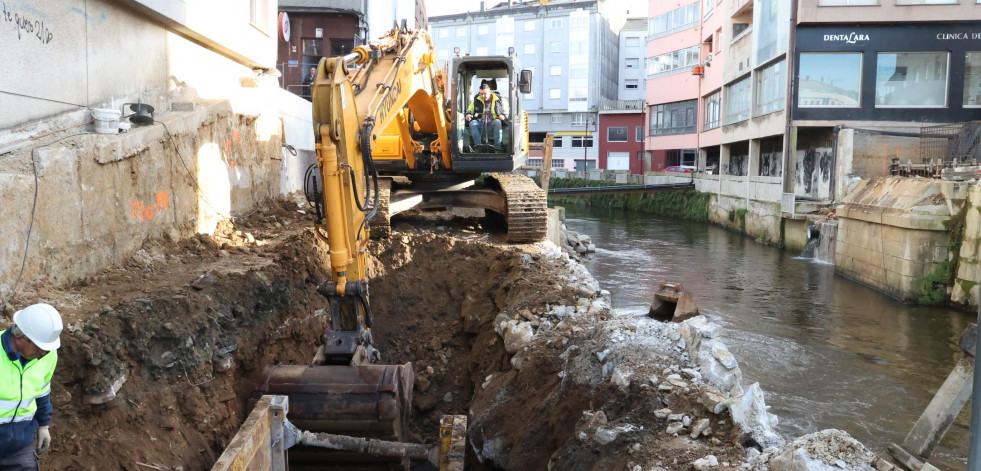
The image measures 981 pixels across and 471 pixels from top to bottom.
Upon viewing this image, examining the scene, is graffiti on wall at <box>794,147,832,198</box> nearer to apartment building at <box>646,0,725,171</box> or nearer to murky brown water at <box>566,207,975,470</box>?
murky brown water at <box>566,207,975,470</box>

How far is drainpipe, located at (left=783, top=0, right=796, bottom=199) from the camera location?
2333cm

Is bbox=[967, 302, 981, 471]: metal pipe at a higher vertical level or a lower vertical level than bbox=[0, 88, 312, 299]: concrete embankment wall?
lower

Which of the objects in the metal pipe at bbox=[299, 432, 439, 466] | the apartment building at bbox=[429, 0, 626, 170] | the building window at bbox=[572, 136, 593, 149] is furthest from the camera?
the building window at bbox=[572, 136, 593, 149]

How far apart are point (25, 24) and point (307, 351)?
4.02 m

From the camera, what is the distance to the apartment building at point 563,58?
186ft

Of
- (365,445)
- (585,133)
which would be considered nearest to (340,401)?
(365,445)

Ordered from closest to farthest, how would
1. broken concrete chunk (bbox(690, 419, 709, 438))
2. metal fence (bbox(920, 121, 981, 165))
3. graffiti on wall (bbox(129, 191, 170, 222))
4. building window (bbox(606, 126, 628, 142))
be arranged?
broken concrete chunk (bbox(690, 419, 709, 438)) → graffiti on wall (bbox(129, 191, 170, 222)) → metal fence (bbox(920, 121, 981, 165)) → building window (bbox(606, 126, 628, 142))

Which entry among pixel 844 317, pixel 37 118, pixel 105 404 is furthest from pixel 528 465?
pixel 844 317

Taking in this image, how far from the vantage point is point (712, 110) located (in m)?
37.0

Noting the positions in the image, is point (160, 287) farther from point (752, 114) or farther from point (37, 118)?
point (752, 114)

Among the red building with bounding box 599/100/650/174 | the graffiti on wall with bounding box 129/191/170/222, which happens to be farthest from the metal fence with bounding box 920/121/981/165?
the red building with bounding box 599/100/650/174

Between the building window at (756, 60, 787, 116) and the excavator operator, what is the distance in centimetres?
1613

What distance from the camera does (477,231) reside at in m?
12.6

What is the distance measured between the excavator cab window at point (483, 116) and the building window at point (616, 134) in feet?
152
